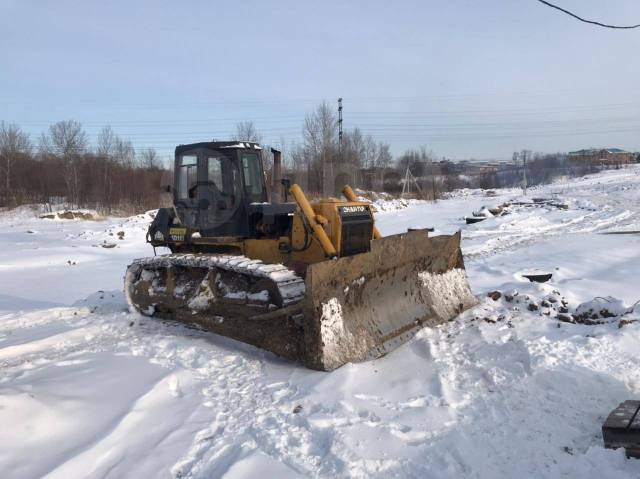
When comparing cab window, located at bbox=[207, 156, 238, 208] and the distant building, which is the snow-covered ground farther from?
the distant building

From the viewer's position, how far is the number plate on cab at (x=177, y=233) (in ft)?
24.1

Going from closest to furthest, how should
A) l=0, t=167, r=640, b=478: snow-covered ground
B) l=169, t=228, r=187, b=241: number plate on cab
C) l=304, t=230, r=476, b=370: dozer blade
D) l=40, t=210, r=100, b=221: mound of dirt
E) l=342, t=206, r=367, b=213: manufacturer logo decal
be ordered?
l=0, t=167, r=640, b=478: snow-covered ground
l=304, t=230, r=476, b=370: dozer blade
l=342, t=206, r=367, b=213: manufacturer logo decal
l=169, t=228, r=187, b=241: number plate on cab
l=40, t=210, r=100, b=221: mound of dirt

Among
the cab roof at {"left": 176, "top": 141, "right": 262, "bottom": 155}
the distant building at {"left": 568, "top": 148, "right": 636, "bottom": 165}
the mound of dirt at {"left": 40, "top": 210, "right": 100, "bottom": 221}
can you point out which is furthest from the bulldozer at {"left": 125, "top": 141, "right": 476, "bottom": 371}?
the distant building at {"left": 568, "top": 148, "right": 636, "bottom": 165}

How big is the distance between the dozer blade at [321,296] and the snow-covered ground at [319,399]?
0.22m

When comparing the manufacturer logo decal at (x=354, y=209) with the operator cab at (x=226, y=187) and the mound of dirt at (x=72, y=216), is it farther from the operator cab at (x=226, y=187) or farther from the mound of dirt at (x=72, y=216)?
the mound of dirt at (x=72, y=216)

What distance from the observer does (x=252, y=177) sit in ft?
22.7

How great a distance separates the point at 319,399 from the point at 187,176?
406 cm

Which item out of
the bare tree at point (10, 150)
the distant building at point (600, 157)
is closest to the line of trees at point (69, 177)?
the bare tree at point (10, 150)

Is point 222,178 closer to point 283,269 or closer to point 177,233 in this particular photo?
point 177,233

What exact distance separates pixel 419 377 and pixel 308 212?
7.46 feet

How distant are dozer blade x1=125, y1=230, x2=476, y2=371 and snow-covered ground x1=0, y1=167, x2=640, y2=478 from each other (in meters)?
0.22

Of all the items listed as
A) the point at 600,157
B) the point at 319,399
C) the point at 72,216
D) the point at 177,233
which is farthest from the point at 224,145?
the point at 600,157

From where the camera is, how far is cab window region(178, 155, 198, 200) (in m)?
7.00

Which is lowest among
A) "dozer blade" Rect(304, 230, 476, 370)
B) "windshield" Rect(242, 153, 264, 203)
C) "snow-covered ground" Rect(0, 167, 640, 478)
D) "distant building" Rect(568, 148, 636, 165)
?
"snow-covered ground" Rect(0, 167, 640, 478)
